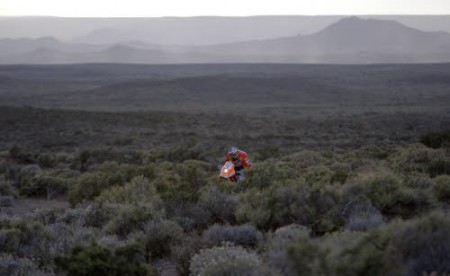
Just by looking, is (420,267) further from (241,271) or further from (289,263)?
(241,271)

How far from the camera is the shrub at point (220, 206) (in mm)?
7746

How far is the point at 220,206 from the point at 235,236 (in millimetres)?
1640

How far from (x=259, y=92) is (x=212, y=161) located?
47598 mm

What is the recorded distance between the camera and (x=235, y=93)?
221 feet

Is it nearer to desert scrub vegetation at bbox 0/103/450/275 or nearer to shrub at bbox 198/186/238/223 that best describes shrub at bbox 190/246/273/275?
desert scrub vegetation at bbox 0/103/450/275

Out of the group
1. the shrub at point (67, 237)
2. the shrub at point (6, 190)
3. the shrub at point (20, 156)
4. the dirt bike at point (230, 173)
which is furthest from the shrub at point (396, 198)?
the shrub at point (20, 156)

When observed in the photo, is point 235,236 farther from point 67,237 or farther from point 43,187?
point 43,187

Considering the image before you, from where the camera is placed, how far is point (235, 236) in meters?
6.20

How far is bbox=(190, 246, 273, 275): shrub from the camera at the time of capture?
14.7 ft

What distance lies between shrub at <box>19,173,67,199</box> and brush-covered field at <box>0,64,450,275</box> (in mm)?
37

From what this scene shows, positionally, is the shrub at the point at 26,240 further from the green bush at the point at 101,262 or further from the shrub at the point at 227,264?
the shrub at the point at 227,264

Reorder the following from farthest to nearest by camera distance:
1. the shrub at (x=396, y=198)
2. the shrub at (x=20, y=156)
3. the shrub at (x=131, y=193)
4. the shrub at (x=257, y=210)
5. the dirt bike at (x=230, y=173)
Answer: the shrub at (x=20, y=156) < the dirt bike at (x=230, y=173) < the shrub at (x=131, y=193) < the shrub at (x=396, y=198) < the shrub at (x=257, y=210)

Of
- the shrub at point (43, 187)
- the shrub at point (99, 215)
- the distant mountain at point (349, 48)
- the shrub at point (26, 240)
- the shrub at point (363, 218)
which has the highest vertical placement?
the distant mountain at point (349, 48)

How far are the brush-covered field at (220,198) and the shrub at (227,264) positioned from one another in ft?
0.04
